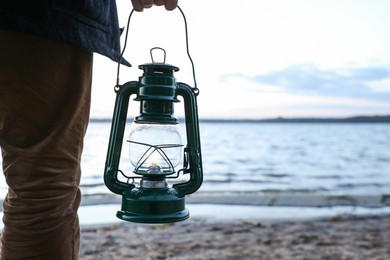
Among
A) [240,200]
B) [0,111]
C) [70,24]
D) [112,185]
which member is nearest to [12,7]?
[70,24]

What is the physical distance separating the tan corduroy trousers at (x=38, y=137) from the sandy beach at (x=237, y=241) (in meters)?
1.88

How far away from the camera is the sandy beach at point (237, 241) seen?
10.9 feet

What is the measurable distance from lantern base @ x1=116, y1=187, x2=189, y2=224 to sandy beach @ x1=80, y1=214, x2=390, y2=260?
5.23 ft

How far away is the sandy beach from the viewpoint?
3.32m

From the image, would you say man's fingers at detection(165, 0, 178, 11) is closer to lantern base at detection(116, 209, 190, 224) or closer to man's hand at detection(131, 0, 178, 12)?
man's hand at detection(131, 0, 178, 12)

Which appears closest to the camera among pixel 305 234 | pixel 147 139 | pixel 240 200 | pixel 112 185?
pixel 112 185

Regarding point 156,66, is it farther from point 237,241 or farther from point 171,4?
point 237,241

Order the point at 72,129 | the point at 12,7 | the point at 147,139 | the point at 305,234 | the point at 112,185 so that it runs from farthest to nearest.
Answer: the point at 305,234
the point at 147,139
the point at 112,185
the point at 72,129
the point at 12,7

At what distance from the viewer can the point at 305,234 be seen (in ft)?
13.2

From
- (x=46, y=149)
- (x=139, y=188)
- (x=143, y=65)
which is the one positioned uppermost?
(x=143, y=65)

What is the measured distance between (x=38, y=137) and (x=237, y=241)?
261 centimetres

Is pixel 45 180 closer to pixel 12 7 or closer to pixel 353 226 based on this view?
pixel 12 7

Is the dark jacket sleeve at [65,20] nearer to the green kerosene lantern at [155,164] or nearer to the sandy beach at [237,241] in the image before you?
the green kerosene lantern at [155,164]

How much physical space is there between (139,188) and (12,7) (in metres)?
0.72
